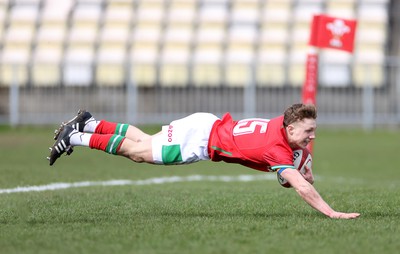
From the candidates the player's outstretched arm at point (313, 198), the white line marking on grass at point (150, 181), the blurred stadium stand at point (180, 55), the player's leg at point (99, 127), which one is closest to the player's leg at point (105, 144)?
the player's leg at point (99, 127)

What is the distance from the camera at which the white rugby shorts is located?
8617 millimetres

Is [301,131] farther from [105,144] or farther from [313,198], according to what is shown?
[105,144]

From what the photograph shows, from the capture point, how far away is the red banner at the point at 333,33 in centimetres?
1273

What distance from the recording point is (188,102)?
23.9 m

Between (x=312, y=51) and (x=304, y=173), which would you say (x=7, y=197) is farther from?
(x=312, y=51)

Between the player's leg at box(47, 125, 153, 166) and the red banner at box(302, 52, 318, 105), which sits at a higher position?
the red banner at box(302, 52, 318, 105)

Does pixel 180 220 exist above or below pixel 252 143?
below

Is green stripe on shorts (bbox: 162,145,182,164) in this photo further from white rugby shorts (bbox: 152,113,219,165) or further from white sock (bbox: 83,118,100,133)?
white sock (bbox: 83,118,100,133)

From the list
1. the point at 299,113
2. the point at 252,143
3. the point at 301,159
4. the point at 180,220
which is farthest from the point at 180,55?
the point at 180,220

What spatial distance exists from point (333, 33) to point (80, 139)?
5249 mm

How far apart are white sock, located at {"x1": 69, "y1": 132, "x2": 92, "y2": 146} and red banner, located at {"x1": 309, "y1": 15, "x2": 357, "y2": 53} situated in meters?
4.94

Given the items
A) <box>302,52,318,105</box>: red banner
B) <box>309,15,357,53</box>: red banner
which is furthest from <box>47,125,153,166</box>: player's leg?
<box>309,15,357,53</box>: red banner

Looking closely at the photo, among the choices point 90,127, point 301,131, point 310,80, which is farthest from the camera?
point 310,80

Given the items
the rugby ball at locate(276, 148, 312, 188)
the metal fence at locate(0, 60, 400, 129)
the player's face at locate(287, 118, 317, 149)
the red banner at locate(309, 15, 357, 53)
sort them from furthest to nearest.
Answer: the metal fence at locate(0, 60, 400, 129) < the red banner at locate(309, 15, 357, 53) < the rugby ball at locate(276, 148, 312, 188) < the player's face at locate(287, 118, 317, 149)
